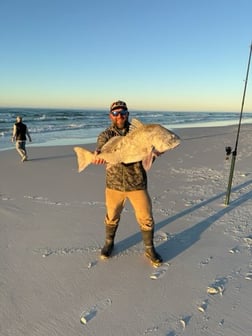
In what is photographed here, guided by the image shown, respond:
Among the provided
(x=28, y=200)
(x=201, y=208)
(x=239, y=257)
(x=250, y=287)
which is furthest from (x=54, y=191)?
(x=250, y=287)

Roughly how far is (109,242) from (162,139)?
5.86 feet

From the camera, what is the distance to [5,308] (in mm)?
3783

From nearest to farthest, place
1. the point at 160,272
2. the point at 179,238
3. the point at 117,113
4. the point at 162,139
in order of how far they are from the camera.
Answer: the point at 162,139, the point at 117,113, the point at 160,272, the point at 179,238

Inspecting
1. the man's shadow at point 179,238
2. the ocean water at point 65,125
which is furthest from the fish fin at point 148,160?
the ocean water at point 65,125

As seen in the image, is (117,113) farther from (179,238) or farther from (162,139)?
(179,238)

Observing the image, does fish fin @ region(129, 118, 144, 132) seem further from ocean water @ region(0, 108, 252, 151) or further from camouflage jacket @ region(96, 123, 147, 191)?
ocean water @ region(0, 108, 252, 151)

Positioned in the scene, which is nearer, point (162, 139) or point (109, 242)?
point (162, 139)

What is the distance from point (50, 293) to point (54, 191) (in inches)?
183

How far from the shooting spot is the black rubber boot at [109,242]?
4.93 meters

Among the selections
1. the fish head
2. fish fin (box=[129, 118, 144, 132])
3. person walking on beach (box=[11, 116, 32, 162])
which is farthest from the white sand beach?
person walking on beach (box=[11, 116, 32, 162])

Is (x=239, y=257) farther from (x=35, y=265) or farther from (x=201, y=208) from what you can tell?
(x=35, y=265)

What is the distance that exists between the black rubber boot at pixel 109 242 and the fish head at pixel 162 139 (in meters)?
1.46

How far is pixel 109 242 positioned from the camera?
4980 mm

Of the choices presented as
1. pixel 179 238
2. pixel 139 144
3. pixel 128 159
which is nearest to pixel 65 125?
pixel 179 238
